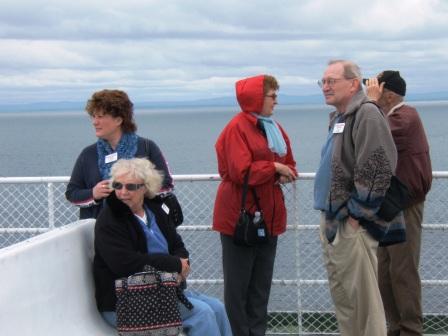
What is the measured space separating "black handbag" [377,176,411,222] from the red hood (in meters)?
1.11

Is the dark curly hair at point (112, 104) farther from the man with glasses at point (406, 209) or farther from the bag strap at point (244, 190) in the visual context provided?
the man with glasses at point (406, 209)

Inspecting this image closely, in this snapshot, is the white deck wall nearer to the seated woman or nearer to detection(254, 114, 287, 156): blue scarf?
the seated woman

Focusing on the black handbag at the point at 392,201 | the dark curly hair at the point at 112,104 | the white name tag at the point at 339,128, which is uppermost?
the dark curly hair at the point at 112,104

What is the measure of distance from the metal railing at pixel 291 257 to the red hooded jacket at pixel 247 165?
401 mm

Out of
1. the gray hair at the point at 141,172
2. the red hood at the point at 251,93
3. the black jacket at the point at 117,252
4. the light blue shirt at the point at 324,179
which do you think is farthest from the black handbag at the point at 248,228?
the gray hair at the point at 141,172

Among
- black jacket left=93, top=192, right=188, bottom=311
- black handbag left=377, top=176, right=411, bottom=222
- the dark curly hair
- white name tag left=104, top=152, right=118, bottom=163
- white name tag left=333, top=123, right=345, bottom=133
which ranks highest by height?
the dark curly hair

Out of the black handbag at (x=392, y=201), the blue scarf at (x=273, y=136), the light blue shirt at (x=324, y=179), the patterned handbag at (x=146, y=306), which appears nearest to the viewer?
the patterned handbag at (x=146, y=306)

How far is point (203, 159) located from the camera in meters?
47.2

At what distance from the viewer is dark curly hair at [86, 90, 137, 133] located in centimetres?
495

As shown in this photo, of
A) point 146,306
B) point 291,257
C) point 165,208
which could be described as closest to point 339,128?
point 165,208

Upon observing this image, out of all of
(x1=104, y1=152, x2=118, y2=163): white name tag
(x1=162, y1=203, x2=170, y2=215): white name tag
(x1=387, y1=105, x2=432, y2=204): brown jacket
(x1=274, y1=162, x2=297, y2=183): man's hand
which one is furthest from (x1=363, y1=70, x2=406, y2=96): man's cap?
(x1=104, y1=152, x2=118, y2=163): white name tag

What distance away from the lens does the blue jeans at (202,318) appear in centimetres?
452

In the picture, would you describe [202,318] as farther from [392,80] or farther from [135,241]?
[392,80]

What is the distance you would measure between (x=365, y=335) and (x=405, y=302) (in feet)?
2.57
